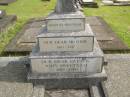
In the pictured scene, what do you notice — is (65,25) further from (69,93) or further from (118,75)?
(118,75)

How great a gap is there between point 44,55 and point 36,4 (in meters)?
11.2

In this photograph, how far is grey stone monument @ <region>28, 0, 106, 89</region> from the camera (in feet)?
20.8

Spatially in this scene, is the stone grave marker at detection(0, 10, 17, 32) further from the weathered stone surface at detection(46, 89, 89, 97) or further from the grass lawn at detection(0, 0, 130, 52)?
the weathered stone surface at detection(46, 89, 89, 97)

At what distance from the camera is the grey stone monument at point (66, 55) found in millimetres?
6328

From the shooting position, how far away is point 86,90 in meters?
6.23

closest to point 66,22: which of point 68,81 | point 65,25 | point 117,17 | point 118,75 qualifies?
point 65,25

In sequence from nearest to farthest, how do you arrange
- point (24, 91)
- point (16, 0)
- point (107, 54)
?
1. point (24, 91)
2. point (107, 54)
3. point (16, 0)

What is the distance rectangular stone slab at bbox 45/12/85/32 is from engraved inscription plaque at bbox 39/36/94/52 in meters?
0.26

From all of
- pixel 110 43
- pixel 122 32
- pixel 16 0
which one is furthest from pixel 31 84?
pixel 16 0

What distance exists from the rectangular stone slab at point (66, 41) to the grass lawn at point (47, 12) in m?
3.29

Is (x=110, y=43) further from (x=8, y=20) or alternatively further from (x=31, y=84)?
(x=8, y=20)

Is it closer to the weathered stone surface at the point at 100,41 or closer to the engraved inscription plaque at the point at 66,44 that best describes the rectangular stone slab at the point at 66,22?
the engraved inscription plaque at the point at 66,44

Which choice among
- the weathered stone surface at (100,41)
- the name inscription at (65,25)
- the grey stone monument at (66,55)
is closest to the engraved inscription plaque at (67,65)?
the grey stone monument at (66,55)

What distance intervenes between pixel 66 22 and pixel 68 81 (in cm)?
152
